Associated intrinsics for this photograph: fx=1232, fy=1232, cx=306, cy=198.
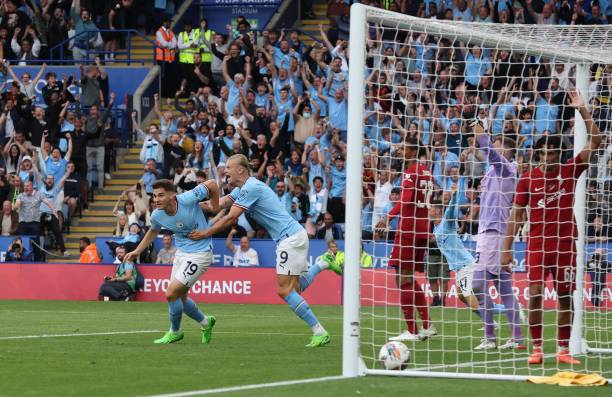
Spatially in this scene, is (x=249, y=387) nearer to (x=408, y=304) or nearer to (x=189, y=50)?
(x=408, y=304)

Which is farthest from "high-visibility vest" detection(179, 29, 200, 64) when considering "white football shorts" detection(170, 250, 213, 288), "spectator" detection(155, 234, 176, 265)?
"white football shorts" detection(170, 250, 213, 288)

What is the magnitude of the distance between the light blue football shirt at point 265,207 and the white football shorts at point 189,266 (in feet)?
2.58

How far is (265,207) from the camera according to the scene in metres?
14.3

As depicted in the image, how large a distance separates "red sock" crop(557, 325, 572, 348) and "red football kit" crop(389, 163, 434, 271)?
91.6 inches

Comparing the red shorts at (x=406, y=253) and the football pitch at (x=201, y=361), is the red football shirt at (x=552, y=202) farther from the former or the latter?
the red shorts at (x=406, y=253)

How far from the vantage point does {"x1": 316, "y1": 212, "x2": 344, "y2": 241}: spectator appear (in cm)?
2672

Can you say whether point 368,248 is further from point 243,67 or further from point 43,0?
point 43,0

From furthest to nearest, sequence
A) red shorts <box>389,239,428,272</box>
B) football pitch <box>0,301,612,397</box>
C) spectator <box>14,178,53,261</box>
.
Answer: spectator <box>14,178,53,261</box>, red shorts <box>389,239,428,272</box>, football pitch <box>0,301,612,397</box>

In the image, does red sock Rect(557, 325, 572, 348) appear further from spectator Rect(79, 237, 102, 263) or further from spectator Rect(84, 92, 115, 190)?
spectator Rect(84, 92, 115, 190)

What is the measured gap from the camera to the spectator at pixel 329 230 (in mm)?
26719

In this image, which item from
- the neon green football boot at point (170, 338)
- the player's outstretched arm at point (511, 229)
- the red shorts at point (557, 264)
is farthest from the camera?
the neon green football boot at point (170, 338)

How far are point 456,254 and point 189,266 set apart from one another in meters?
4.09

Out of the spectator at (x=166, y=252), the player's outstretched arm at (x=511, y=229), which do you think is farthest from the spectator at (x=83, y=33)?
the player's outstretched arm at (x=511, y=229)

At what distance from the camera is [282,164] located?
93.0 feet
